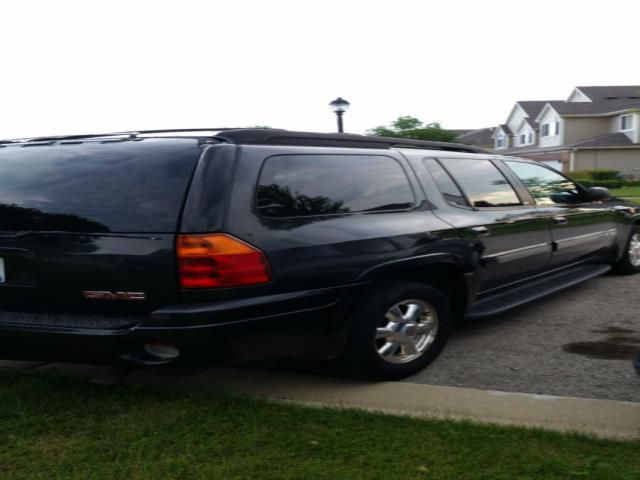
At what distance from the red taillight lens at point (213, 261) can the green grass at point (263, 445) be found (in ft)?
2.51

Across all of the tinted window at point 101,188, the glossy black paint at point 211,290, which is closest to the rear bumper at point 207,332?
the glossy black paint at point 211,290

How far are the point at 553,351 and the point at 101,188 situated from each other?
3234 millimetres

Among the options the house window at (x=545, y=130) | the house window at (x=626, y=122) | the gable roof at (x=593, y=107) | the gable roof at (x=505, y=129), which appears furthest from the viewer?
the gable roof at (x=505, y=129)

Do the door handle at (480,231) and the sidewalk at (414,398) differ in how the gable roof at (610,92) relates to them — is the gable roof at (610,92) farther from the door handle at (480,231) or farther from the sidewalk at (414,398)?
the sidewalk at (414,398)

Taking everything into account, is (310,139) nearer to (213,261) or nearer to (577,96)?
(213,261)

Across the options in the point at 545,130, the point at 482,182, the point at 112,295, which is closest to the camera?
the point at 112,295

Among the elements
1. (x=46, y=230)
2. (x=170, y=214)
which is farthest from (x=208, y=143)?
(x=46, y=230)

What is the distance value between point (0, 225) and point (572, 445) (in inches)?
121

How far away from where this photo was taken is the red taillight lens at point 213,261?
2963 mm

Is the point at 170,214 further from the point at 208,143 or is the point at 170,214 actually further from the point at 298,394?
the point at 298,394

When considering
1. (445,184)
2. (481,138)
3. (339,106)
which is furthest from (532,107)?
(445,184)

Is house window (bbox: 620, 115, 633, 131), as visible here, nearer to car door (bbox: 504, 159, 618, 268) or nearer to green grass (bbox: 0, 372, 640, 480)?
car door (bbox: 504, 159, 618, 268)

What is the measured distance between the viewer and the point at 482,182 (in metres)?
4.81

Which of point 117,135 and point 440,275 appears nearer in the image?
point 117,135
